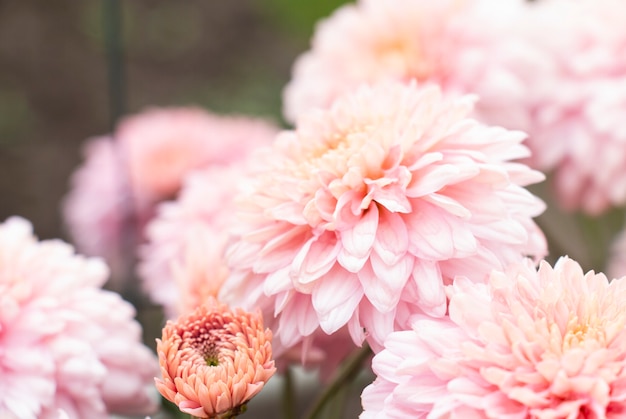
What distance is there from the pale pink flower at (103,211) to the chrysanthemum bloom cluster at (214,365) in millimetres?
428

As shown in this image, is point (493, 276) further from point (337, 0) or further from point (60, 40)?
point (60, 40)

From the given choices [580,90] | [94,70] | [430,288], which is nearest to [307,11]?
[94,70]

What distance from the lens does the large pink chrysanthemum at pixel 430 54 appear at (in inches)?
19.7

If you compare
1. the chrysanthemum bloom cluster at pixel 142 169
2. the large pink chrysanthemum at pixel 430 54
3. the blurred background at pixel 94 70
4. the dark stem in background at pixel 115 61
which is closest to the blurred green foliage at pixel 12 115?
the blurred background at pixel 94 70

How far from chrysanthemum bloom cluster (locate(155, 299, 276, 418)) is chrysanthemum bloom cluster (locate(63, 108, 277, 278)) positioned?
412 millimetres

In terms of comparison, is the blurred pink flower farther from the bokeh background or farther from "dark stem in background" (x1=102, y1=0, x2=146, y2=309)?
the bokeh background

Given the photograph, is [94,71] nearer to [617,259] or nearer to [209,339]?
[617,259]

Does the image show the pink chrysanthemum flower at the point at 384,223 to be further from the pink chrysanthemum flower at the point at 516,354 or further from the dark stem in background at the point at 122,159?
the dark stem in background at the point at 122,159

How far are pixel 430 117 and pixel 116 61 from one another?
36 cm

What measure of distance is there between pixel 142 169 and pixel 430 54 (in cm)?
28

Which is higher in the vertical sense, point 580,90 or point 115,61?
point 115,61

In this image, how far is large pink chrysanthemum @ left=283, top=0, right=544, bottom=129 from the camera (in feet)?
1.64

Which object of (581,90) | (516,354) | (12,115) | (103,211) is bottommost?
(516,354)

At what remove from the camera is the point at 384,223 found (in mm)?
311
